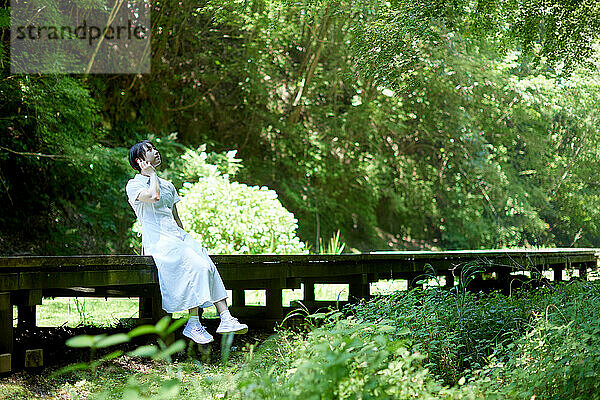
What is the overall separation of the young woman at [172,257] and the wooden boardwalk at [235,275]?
0.19m

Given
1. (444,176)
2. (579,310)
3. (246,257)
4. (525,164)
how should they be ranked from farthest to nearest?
(525,164) → (444,176) → (246,257) → (579,310)

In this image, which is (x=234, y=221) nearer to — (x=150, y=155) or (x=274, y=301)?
(x=274, y=301)

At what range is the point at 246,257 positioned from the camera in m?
5.77

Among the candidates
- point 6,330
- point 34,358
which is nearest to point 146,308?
Result: point 34,358

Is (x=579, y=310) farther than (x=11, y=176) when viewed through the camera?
No

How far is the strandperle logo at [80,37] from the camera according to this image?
30.1 feet

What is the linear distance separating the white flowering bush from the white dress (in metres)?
3.83

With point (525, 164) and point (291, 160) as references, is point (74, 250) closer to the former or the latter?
point (291, 160)

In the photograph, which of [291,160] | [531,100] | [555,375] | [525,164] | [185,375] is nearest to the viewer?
[555,375]

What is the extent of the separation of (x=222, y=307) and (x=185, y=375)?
0.58 metres

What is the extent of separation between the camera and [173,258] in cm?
496

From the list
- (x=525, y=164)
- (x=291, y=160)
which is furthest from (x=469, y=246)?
(x=291, y=160)

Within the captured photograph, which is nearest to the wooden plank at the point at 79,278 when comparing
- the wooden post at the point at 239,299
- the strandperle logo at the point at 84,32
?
the wooden post at the point at 239,299

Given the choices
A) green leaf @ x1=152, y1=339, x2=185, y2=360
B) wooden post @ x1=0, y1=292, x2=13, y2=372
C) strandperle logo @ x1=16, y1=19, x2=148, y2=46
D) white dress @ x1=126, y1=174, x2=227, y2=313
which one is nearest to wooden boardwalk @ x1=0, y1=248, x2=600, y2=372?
wooden post @ x1=0, y1=292, x2=13, y2=372
